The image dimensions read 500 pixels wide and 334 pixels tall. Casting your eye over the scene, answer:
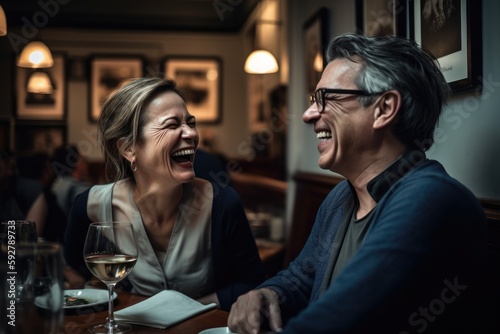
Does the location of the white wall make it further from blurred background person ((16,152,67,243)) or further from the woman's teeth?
blurred background person ((16,152,67,243))

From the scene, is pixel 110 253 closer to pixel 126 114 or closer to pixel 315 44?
pixel 126 114

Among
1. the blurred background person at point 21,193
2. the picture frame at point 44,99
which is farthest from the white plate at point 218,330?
the picture frame at point 44,99

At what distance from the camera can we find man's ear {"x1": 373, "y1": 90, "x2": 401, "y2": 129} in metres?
1.40

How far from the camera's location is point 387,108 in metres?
1.42

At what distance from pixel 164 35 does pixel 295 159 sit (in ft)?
16.2

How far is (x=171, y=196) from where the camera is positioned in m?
2.04

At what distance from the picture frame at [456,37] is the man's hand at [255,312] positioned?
87 centimetres

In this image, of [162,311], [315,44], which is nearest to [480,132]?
[162,311]

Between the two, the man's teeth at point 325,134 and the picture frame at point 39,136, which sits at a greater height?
the picture frame at point 39,136

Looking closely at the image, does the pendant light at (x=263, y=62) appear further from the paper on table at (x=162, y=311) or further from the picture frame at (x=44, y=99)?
the picture frame at (x=44, y=99)

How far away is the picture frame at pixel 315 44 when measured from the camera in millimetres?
3334

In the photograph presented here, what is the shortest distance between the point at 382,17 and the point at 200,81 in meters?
6.29

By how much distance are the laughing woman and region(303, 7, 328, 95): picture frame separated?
143 cm

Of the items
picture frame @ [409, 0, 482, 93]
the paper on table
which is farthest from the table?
picture frame @ [409, 0, 482, 93]
